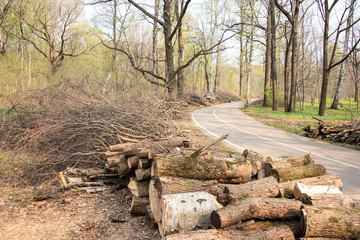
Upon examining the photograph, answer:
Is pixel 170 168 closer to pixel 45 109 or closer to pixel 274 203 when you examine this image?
pixel 274 203

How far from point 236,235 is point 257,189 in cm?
124

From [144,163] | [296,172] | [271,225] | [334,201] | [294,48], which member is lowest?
[271,225]

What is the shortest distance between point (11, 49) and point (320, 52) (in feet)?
163

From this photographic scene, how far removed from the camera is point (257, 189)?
4.43 metres

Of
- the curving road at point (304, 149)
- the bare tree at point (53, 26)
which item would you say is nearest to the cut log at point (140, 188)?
the curving road at point (304, 149)

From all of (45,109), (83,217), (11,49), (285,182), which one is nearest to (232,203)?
(285,182)

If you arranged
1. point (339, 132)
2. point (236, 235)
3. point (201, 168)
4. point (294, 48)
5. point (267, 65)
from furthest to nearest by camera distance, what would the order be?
1. point (267, 65)
2. point (294, 48)
3. point (339, 132)
4. point (201, 168)
5. point (236, 235)

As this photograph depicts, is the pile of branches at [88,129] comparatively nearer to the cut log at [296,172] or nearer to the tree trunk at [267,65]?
the cut log at [296,172]

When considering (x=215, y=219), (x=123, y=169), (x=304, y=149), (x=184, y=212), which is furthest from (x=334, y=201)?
(x=304, y=149)

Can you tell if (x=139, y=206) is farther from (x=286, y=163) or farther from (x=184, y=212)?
(x=286, y=163)

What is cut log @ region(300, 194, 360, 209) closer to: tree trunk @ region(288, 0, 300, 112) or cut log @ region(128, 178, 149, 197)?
cut log @ region(128, 178, 149, 197)

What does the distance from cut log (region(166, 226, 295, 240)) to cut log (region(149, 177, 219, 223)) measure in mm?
843

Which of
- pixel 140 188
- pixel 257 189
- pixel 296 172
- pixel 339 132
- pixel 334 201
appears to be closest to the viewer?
pixel 334 201

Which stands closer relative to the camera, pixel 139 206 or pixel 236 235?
pixel 236 235
